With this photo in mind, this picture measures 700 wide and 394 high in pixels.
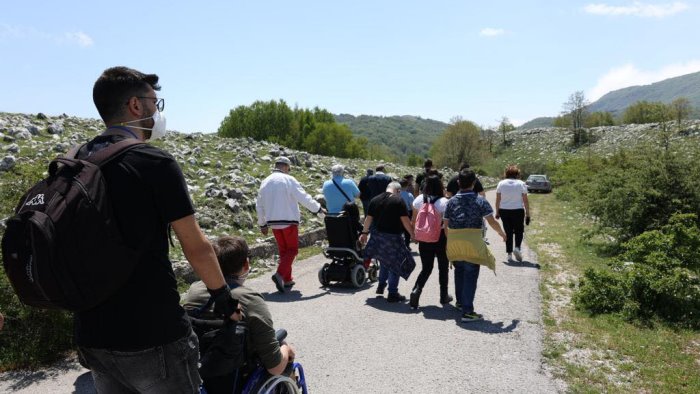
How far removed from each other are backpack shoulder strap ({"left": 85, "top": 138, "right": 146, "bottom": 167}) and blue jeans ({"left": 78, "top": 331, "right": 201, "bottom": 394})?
853 mm

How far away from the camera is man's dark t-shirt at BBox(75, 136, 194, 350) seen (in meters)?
2.27

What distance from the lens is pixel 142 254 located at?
2301 mm

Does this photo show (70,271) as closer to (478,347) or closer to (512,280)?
(478,347)

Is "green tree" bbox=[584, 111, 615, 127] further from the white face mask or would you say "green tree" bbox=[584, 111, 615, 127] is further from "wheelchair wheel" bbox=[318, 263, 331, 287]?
the white face mask

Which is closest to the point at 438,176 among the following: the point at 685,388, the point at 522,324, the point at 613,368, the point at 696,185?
the point at 522,324

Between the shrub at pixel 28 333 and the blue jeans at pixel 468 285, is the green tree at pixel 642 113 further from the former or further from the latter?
the shrub at pixel 28 333

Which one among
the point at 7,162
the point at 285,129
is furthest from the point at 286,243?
the point at 285,129

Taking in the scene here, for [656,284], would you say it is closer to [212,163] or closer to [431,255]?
[431,255]

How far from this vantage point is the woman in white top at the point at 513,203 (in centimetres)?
1095

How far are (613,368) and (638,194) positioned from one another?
790cm

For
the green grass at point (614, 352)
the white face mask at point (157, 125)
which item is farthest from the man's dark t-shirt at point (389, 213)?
the white face mask at point (157, 125)

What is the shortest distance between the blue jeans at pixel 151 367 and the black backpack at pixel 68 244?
322mm

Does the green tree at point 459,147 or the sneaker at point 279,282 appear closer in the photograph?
the sneaker at point 279,282

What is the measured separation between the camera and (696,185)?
457 inches
